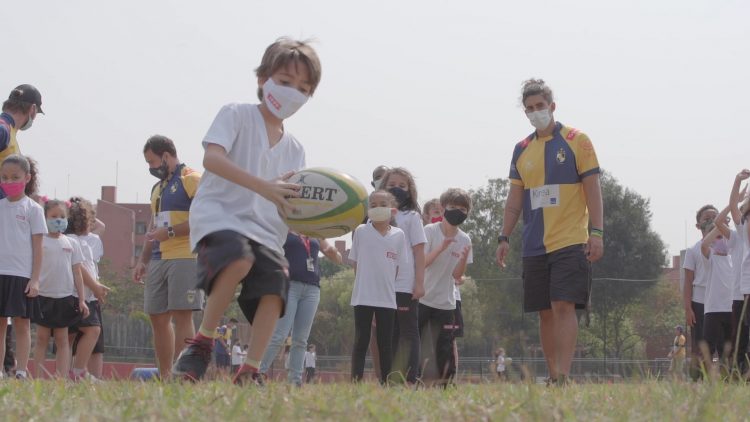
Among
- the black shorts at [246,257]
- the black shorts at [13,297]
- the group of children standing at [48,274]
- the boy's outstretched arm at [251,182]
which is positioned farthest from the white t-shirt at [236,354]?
the boy's outstretched arm at [251,182]

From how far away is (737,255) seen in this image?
10.1 metres

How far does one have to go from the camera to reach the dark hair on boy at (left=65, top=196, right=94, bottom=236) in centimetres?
1211

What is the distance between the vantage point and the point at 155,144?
9.55 meters

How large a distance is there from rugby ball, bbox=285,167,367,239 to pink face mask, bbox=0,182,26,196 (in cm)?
467

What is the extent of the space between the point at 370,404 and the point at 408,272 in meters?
6.33

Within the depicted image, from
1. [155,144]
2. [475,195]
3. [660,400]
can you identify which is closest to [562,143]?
[155,144]

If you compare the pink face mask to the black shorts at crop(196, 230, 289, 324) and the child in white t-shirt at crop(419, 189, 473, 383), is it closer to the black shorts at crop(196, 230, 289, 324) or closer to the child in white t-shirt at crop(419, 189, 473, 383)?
the child in white t-shirt at crop(419, 189, 473, 383)

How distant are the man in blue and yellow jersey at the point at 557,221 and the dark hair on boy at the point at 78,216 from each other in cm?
553

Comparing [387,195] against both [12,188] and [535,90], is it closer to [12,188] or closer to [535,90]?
[535,90]

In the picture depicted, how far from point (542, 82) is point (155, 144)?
3390mm

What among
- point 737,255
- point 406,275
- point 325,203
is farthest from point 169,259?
point 737,255

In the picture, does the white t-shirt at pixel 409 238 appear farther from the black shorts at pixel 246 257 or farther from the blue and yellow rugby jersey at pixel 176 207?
the black shorts at pixel 246 257

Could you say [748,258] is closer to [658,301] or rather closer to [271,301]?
[271,301]

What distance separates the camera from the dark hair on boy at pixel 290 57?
5.85m
